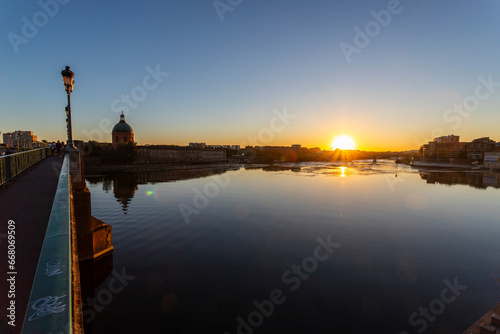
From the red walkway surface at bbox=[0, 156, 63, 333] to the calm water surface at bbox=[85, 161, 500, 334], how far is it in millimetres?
5559

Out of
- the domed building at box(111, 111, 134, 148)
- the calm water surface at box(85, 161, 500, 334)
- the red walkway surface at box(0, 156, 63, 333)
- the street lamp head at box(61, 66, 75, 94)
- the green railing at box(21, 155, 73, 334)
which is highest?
the domed building at box(111, 111, 134, 148)

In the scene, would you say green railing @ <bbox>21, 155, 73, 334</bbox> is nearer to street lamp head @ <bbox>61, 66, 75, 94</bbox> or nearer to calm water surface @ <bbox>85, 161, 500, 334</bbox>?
A: calm water surface @ <bbox>85, 161, 500, 334</bbox>

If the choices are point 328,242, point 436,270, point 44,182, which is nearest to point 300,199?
point 328,242

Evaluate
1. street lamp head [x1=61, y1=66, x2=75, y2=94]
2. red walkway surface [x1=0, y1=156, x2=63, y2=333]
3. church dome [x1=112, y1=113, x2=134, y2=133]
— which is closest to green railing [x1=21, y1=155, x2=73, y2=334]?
red walkway surface [x1=0, y1=156, x2=63, y2=333]

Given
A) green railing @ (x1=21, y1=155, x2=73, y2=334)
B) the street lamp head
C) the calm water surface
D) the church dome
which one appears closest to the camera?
green railing @ (x1=21, y1=155, x2=73, y2=334)

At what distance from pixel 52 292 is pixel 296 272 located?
13.1 metres

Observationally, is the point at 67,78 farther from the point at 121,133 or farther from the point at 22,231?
the point at 121,133

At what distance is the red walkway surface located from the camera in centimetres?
284

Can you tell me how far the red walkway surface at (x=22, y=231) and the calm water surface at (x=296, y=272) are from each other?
219 inches

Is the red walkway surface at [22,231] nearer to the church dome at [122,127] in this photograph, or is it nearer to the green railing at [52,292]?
the green railing at [52,292]

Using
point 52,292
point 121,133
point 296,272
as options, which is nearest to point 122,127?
point 121,133

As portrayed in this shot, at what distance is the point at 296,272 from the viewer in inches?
515

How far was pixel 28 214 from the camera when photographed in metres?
5.64

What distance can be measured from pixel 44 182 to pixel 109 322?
238 inches
